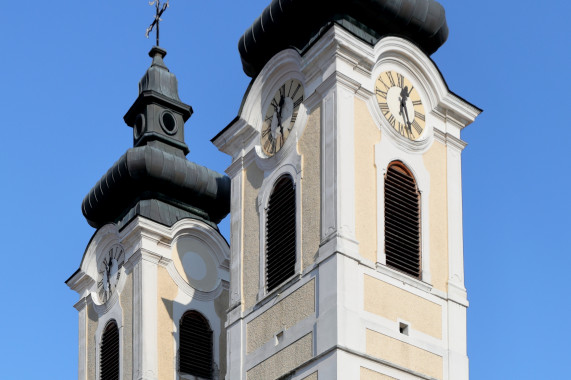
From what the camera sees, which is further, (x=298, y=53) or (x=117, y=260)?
(x=117, y=260)

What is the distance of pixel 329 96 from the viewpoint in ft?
83.6

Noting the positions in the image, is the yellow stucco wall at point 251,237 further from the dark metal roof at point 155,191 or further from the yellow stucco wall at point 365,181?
the dark metal roof at point 155,191

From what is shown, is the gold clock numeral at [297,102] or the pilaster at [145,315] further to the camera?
the pilaster at [145,315]

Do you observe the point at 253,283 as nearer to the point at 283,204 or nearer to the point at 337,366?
the point at 283,204

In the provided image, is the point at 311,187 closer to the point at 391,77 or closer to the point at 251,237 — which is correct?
the point at 251,237

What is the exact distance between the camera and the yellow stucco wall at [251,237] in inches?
1024

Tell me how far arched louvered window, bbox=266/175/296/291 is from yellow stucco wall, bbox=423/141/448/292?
6.66ft

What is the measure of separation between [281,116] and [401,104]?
5.88 feet

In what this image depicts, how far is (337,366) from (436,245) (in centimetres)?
310

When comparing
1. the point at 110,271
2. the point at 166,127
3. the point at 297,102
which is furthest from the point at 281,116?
the point at 166,127

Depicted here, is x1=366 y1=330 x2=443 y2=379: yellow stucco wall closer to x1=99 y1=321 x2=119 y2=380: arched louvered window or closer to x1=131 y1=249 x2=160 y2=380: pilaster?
x1=131 y1=249 x2=160 y2=380: pilaster

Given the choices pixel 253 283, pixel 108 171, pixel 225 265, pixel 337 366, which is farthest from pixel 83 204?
pixel 337 366

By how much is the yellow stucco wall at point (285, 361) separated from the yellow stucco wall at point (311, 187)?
1.13 metres

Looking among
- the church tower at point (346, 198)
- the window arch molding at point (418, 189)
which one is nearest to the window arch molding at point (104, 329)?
the church tower at point (346, 198)
